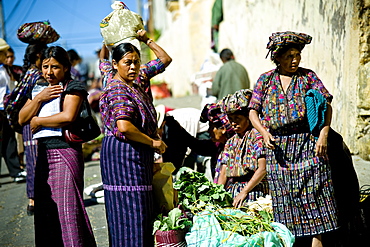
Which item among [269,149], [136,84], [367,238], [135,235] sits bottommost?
[367,238]

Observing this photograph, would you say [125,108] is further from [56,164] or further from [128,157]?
[56,164]

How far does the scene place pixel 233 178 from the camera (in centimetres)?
444

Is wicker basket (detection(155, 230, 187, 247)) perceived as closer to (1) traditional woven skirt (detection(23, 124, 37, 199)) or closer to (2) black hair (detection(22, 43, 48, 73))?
(1) traditional woven skirt (detection(23, 124, 37, 199))

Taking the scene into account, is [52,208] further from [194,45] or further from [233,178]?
[194,45]

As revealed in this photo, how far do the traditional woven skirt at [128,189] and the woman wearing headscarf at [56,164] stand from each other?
392mm

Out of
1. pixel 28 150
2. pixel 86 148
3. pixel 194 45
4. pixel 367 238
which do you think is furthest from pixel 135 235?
pixel 194 45

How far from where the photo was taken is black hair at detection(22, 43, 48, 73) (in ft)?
16.7

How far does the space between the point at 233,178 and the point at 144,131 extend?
1.40 meters

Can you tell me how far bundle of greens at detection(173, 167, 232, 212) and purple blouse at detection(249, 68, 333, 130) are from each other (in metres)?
0.82

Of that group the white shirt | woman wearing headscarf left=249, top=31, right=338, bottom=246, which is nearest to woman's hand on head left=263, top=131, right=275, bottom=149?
woman wearing headscarf left=249, top=31, right=338, bottom=246

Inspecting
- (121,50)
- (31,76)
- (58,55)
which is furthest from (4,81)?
(121,50)

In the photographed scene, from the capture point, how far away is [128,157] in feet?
→ 11.1

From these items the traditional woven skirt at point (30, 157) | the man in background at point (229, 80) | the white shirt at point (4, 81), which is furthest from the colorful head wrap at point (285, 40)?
the white shirt at point (4, 81)

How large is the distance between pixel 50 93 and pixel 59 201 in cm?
92
